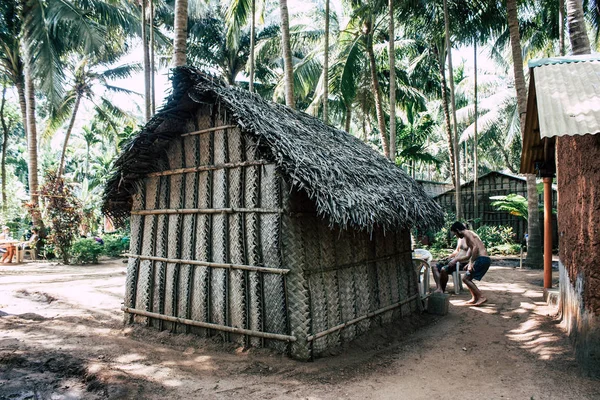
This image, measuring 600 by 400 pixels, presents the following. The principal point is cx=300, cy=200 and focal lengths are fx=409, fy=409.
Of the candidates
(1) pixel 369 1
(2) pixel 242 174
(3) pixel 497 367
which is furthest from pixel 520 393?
(1) pixel 369 1

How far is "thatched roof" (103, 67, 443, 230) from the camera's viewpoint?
15.0ft

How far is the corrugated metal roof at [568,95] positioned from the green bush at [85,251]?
1348 cm

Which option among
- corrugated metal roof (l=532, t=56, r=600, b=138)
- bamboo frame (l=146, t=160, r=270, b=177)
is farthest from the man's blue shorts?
bamboo frame (l=146, t=160, r=270, b=177)

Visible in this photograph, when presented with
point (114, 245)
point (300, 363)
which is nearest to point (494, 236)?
point (300, 363)

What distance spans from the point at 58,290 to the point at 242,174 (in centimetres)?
610

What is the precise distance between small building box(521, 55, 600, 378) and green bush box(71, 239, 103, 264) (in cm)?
1326

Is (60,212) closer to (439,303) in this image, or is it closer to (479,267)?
(439,303)

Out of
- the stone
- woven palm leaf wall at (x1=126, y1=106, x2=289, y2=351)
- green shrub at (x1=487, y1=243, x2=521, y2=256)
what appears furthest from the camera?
green shrub at (x1=487, y1=243, x2=521, y2=256)

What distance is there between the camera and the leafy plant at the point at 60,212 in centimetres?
1299

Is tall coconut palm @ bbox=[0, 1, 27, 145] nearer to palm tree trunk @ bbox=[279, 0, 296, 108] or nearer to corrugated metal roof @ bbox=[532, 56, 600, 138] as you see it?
palm tree trunk @ bbox=[279, 0, 296, 108]

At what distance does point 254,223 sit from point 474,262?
4310mm

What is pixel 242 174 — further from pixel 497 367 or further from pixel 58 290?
pixel 58 290

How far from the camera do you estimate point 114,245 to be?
15.8 meters

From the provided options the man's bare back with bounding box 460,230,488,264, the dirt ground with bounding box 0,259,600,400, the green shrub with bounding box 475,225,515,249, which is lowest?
the dirt ground with bounding box 0,259,600,400
